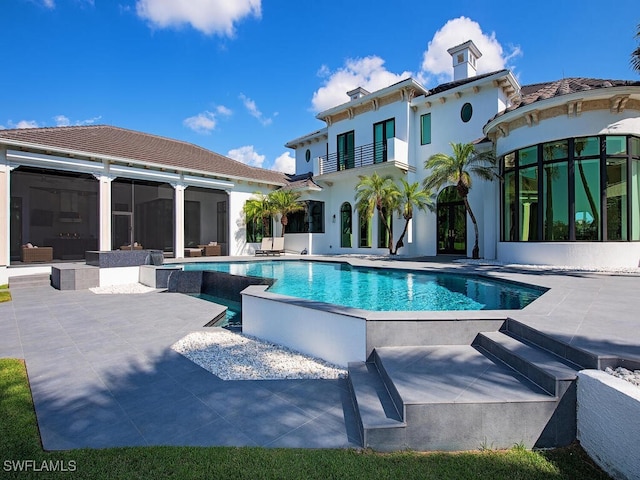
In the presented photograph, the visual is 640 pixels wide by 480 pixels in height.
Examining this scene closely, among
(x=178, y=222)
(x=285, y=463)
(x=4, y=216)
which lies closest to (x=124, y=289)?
(x=4, y=216)

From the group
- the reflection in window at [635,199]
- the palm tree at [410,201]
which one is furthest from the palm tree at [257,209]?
the reflection in window at [635,199]

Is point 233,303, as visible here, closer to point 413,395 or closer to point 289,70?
point 413,395

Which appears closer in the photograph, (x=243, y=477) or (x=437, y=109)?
(x=243, y=477)

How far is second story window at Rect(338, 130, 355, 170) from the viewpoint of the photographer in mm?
20003

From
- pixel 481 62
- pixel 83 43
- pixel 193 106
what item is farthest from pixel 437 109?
pixel 83 43

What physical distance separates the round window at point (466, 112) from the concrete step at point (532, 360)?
1434cm

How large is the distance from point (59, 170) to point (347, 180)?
47.1ft

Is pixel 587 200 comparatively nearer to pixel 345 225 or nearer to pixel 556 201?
pixel 556 201

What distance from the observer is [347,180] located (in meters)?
20.5

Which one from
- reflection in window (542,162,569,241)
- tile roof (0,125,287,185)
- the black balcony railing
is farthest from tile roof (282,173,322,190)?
reflection in window (542,162,569,241)

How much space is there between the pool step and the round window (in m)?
15.0

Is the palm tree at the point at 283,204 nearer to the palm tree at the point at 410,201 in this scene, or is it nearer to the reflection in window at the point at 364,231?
the reflection in window at the point at 364,231

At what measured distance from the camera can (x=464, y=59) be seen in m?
18.2

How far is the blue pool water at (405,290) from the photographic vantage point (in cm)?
649
